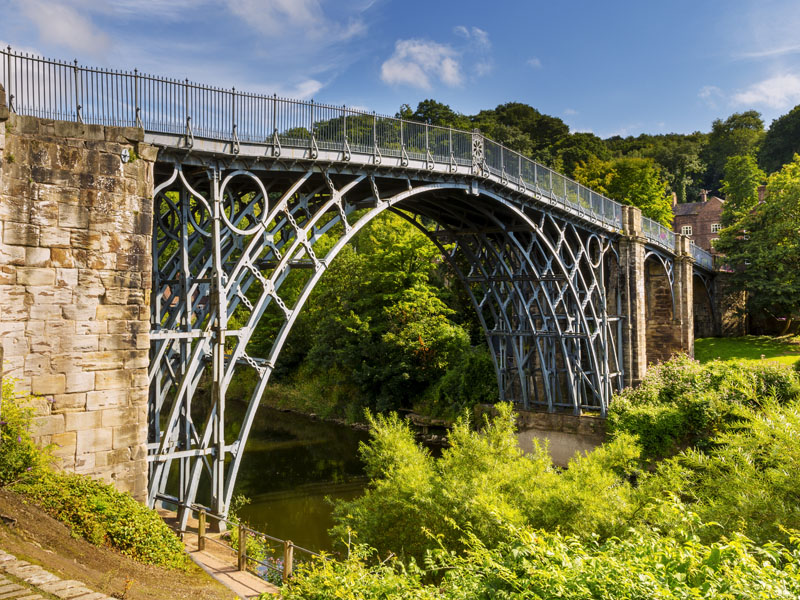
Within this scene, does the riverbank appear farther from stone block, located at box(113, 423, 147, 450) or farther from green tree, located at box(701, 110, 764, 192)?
green tree, located at box(701, 110, 764, 192)

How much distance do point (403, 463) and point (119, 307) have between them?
6305 mm

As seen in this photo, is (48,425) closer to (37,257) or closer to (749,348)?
(37,257)

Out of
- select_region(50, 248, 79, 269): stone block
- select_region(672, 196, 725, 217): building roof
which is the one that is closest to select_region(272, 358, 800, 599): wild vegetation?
select_region(50, 248, 79, 269): stone block

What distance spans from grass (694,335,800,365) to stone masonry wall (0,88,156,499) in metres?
32.1

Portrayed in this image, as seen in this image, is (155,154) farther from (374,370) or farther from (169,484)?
(374,370)

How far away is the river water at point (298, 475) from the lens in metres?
18.1

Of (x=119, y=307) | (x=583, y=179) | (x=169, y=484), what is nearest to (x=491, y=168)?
(x=119, y=307)

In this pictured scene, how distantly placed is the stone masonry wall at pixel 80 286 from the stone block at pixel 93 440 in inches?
0.5

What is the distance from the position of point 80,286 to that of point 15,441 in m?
2.11

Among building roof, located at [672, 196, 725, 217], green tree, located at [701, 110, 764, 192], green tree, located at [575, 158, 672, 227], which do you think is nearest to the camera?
green tree, located at [575, 158, 672, 227]

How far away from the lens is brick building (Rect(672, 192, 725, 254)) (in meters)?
63.2

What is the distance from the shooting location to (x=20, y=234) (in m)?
8.41

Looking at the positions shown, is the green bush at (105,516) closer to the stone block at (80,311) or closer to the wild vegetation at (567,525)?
the stone block at (80,311)

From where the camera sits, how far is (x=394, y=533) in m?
12.0
